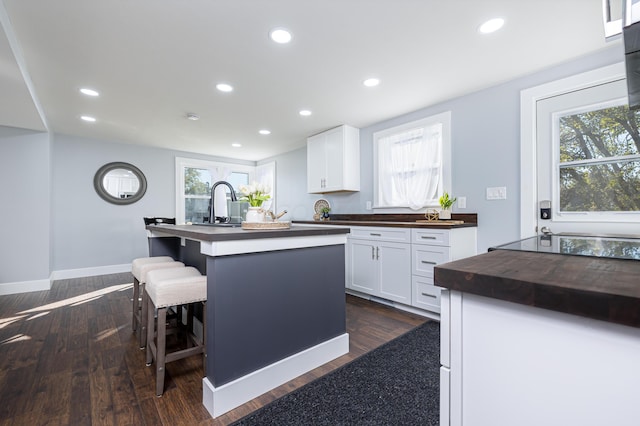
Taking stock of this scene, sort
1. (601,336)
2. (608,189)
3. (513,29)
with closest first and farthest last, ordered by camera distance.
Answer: (601,336) < (513,29) < (608,189)

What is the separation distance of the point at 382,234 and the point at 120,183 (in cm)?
469

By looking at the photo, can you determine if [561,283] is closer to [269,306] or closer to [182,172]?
[269,306]

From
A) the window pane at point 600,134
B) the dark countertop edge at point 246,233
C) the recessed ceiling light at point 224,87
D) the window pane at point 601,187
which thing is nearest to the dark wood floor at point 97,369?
the dark countertop edge at point 246,233

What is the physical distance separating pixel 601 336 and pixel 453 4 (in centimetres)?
201

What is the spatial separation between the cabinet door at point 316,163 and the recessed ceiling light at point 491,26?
→ 8.53ft

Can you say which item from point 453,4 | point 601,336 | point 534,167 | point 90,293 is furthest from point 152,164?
point 601,336

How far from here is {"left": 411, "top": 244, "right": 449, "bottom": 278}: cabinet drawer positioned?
8.70ft

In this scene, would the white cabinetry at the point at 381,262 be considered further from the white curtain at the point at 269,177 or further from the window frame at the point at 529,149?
the white curtain at the point at 269,177

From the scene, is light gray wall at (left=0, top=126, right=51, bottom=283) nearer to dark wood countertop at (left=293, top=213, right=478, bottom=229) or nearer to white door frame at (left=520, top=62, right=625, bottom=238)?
dark wood countertop at (left=293, top=213, right=478, bottom=229)

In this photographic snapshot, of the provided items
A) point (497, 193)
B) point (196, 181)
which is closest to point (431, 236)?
point (497, 193)

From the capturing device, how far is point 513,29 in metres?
1.97

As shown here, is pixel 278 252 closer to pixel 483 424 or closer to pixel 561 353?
pixel 483 424

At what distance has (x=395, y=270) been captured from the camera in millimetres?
3021

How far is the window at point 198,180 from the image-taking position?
219 inches
